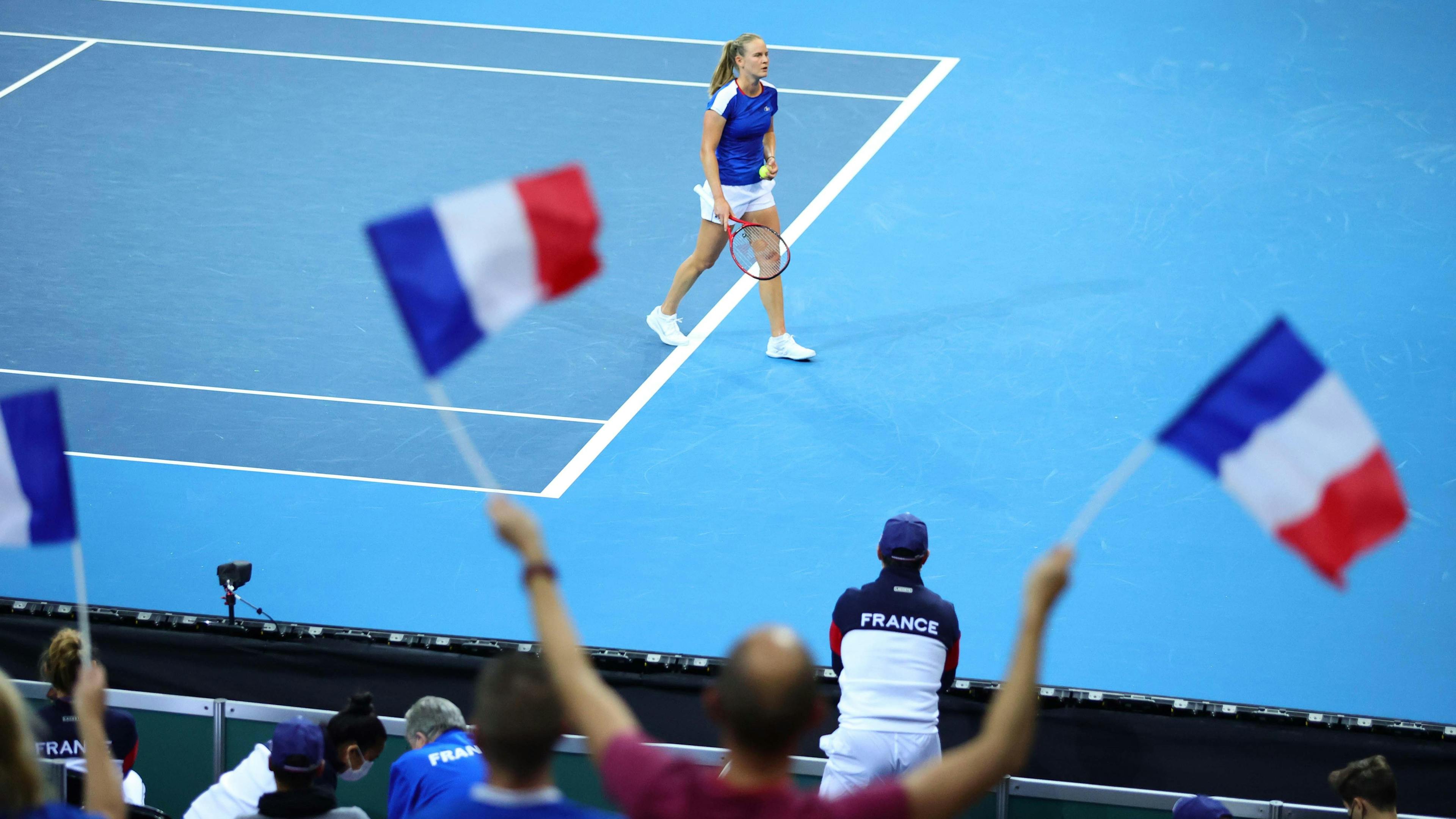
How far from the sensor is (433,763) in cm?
556

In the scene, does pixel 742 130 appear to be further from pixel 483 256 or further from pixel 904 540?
pixel 483 256

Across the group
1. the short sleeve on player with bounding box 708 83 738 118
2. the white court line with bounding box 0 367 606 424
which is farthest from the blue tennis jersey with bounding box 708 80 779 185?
the white court line with bounding box 0 367 606 424

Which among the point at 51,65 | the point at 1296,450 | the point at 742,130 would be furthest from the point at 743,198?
the point at 51,65

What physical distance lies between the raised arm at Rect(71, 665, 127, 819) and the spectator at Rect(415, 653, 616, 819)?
2.97 ft

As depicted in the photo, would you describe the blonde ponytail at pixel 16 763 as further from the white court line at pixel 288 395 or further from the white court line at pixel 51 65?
the white court line at pixel 51 65

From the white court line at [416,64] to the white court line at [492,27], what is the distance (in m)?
1.22

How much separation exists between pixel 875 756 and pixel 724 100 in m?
5.95

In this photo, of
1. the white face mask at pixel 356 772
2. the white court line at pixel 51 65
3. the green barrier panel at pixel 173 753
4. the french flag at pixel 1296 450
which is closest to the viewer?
the french flag at pixel 1296 450

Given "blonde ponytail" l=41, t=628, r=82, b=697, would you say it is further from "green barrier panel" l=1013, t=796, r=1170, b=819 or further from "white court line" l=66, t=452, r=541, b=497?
"white court line" l=66, t=452, r=541, b=497

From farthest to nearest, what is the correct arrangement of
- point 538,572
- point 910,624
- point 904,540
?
point 904,540, point 910,624, point 538,572

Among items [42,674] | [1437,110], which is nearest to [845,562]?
[42,674]

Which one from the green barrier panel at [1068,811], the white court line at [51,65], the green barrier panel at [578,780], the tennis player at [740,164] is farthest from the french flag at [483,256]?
the white court line at [51,65]

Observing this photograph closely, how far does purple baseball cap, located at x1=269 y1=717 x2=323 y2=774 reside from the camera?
477 cm

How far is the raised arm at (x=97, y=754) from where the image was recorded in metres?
3.41
